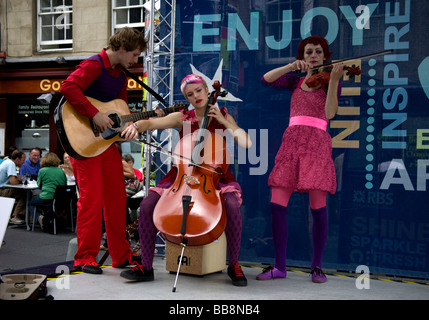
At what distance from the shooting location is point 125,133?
11.2ft

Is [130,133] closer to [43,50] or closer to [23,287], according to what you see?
[23,287]

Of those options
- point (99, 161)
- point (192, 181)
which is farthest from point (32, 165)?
point (192, 181)

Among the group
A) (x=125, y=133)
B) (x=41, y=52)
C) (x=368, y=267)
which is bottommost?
(x=368, y=267)

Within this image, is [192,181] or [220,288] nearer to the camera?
[192,181]

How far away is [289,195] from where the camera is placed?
12.4ft

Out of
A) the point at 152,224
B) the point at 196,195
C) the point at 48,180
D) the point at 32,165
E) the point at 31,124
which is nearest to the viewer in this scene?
the point at 196,195

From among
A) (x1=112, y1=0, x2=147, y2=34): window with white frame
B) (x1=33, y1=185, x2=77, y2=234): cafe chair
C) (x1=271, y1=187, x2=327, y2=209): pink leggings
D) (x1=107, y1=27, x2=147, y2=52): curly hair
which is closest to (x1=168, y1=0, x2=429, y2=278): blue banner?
(x1=271, y1=187, x2=327, y2=209): pink leggings

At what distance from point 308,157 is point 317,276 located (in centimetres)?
88

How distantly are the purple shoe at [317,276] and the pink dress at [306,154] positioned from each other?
1.98 feet

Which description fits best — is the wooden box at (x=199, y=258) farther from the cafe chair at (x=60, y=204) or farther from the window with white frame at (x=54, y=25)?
the window with white frame at (x=54, y=25)

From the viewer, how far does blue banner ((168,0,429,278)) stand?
12.5 ft

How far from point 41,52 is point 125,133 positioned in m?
9.59
